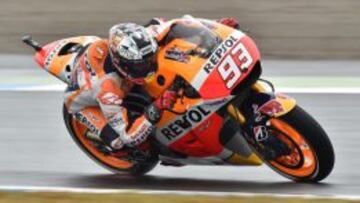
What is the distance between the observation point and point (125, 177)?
327 inches

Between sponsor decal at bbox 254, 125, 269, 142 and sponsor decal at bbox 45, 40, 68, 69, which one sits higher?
sponsor decal at bbox 254, 125, 269, 142

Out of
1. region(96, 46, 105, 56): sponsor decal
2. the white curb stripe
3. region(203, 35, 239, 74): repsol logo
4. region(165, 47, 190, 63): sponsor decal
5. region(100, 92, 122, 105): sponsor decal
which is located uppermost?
region(203, 35, 239, 74): repsol logo

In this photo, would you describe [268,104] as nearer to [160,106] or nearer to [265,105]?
[265,105]

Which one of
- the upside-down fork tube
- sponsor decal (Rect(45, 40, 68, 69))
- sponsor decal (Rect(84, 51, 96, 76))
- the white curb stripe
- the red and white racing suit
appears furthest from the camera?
sponsor decal (Rect(45, 40, 68, 69))

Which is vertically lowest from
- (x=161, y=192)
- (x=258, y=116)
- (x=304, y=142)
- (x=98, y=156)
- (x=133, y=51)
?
(x=98, y=156)

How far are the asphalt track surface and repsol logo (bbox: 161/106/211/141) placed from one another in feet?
1.59

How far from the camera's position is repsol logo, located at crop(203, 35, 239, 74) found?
23.7 ft

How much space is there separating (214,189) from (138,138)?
2.46 feet

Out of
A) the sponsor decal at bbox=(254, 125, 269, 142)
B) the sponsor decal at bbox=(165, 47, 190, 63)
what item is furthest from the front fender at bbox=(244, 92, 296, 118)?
the sponsor decal at bbox=(165, 47, 190, 63)

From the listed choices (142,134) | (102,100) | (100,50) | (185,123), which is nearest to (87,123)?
(102,100)

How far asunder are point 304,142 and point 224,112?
0.60 meters

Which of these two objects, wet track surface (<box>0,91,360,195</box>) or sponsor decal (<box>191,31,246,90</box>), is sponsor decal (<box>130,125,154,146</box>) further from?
wet track surface (<box>0,91,360,195</box>)

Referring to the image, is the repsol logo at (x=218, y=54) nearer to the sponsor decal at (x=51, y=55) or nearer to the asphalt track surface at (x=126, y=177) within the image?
the asphalt track surface at (x=126, y=177)

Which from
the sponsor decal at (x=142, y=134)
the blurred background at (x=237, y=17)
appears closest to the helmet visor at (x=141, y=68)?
the sponsor decal at (x=142, y=134)
